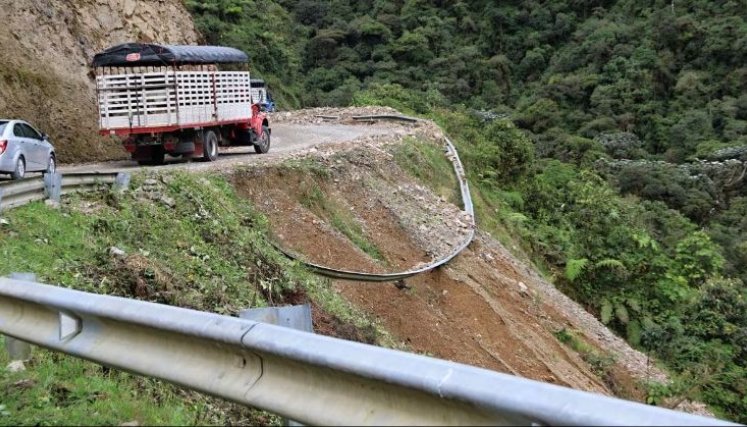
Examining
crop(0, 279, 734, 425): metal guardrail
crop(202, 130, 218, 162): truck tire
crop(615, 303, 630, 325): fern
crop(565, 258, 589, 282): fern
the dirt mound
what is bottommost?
crop(615, 303, 630, 325): fern

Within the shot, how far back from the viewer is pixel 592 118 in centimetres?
5681

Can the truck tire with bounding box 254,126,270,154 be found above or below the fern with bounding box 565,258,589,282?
above

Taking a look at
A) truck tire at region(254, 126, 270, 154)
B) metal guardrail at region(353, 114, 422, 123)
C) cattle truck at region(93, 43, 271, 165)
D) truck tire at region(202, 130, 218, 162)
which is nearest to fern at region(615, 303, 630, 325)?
truck tire at region(254, 126, 270, 154)

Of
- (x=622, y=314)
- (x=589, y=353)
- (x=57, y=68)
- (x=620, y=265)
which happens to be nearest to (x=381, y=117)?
(x=620, y=265)

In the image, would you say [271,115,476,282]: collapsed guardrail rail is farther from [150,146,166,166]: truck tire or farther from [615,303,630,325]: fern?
[150,146,166,166]: truck tire

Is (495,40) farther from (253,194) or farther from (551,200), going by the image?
(253,194)

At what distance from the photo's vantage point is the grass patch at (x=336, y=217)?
1375cm

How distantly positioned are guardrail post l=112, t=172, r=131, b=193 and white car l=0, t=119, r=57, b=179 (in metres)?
3.02

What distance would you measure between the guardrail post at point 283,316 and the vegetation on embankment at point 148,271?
806 mm

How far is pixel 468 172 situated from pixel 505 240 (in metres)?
3.83

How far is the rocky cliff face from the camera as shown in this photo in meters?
19.5

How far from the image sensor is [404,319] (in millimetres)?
12031

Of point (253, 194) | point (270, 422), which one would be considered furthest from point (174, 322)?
point (253, 194)

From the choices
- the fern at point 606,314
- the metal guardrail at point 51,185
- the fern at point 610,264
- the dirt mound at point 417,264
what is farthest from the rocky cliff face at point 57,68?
the fern at point 606,314
